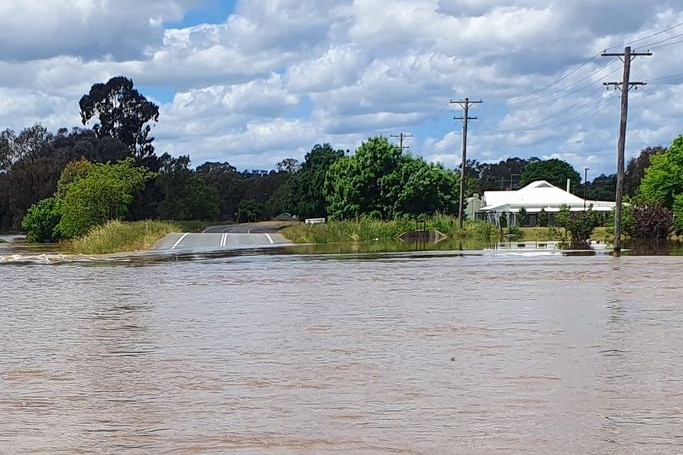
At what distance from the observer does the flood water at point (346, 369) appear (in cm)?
791

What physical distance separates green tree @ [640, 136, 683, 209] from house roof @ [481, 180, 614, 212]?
593 inches

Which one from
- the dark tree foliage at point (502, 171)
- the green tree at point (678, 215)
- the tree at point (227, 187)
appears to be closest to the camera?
the green tree at point (678, 215)

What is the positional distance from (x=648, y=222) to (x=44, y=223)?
51.2 metres

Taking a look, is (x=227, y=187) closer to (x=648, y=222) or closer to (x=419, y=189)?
(x=419, y=189)

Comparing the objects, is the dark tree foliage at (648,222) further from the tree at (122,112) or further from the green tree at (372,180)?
the tree at (122,112)

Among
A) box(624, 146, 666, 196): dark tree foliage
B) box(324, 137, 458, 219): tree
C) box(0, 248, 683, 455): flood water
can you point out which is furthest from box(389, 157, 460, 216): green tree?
box(624, 146, 666, 196): dark tree foliage

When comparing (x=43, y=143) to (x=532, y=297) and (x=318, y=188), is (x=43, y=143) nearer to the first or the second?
(x=318, y=188)

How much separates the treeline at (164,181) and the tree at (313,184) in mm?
112

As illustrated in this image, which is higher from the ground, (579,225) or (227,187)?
(227,187)

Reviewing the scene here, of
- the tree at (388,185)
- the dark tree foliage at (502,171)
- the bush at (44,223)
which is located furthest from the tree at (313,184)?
the dark tree foliage at (502,171)

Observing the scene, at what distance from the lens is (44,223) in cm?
7925

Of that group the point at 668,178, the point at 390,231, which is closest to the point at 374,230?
the point at 390,231

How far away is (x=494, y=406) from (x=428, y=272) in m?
18.0

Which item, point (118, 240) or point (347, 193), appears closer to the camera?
point (118, 240)
